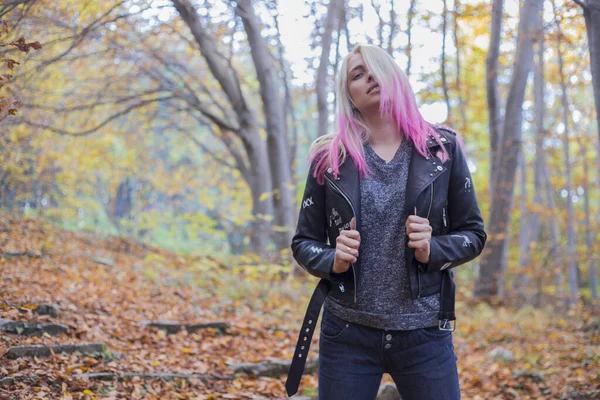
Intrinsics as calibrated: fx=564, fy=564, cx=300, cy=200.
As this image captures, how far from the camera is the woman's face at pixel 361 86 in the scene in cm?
247

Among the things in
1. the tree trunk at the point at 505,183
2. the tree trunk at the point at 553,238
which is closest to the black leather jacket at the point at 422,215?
the tree trunk at the point at 505,183

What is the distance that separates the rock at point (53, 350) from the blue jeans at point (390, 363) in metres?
3.24

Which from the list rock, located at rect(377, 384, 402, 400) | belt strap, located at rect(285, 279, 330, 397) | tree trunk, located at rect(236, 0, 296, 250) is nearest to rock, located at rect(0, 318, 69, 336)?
rock, located at rect(377, 384, 402, 400)

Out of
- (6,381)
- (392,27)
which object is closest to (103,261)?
(392,27)

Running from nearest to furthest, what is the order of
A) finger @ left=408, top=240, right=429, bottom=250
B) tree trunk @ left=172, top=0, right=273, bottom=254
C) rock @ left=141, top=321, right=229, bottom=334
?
finger @ left=408, top=240, right=429, bottom=250
rock @ left=141, top=321, right=229, bottom=334
tree trunk @ left=172, top=0, right=273, bottom=254

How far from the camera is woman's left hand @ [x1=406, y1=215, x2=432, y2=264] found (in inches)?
85.6

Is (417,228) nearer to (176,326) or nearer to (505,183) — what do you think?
(176,326)

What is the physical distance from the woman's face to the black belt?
79 centimetres

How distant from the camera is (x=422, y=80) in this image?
13.0 meters

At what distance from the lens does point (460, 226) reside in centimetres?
240

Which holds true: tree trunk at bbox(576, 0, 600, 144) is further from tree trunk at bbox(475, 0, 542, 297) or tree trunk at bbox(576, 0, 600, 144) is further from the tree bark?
tree trunk at bbox(475, 0, 542, 297)

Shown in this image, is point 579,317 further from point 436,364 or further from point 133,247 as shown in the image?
point 133,247

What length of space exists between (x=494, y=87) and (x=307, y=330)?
11844 mm

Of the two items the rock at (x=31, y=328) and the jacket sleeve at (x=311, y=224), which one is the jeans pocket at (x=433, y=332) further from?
the rock at (x=31, y=328)
